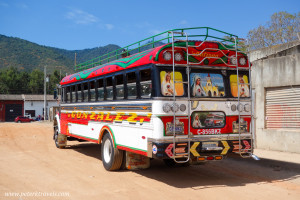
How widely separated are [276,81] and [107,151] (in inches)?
291

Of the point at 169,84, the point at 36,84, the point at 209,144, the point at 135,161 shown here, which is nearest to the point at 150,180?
the point at 135,161

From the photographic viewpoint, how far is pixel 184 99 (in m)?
7.23

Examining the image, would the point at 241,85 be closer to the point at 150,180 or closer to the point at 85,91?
the point at 150,180

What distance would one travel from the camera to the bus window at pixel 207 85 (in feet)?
24.6

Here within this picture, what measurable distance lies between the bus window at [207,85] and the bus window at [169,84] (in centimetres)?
34

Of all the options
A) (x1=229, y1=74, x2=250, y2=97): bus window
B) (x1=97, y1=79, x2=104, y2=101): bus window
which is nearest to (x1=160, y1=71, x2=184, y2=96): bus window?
(x1=229, y1=74, x2=250, y2=97): bus window

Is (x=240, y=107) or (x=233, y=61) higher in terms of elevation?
(x=233, y=61)

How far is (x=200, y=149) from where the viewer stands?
23.9 ft

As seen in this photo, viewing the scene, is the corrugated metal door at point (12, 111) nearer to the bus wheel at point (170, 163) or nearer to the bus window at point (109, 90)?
the bus window at point (109, 90)

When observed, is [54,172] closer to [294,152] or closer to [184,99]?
[184,99]

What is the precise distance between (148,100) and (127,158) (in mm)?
1983

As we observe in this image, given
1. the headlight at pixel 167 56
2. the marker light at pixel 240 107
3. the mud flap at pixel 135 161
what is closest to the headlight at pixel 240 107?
the marker light at pixel 240 107

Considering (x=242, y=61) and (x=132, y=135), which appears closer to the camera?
(x=132, y=135)

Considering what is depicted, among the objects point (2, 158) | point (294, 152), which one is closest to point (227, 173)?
point (294, 152)
